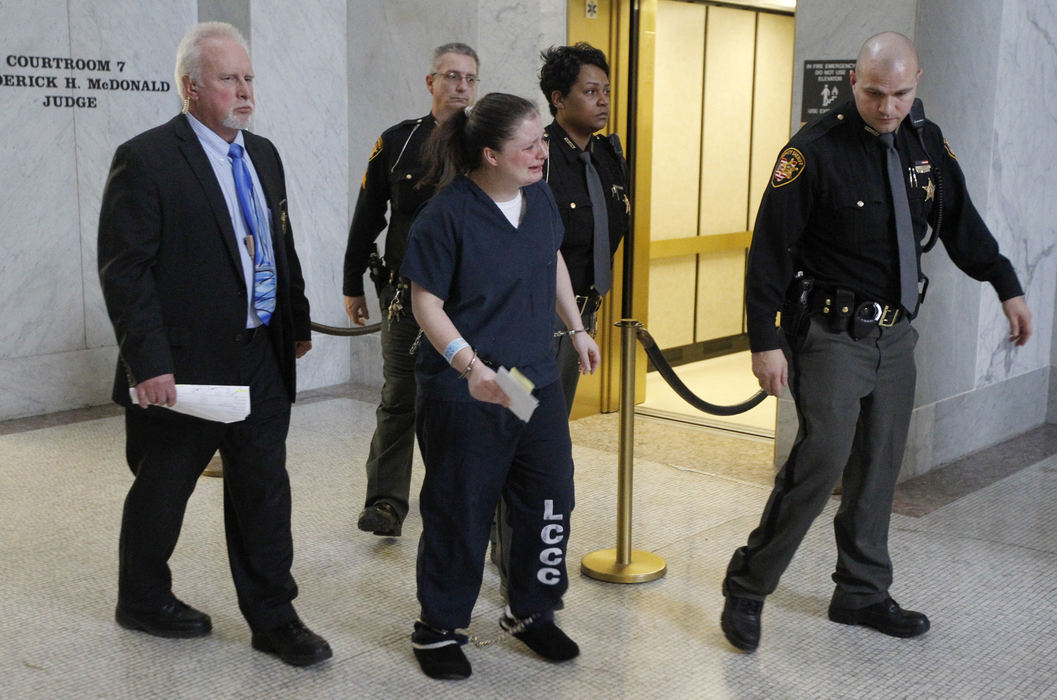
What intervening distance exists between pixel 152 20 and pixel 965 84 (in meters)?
4.43

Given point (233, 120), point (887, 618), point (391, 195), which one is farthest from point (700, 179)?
point (233, 120)

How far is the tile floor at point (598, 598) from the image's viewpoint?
3.29m

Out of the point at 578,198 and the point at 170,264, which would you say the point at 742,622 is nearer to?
the point at 578,198

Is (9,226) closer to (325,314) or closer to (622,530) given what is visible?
(325,314)

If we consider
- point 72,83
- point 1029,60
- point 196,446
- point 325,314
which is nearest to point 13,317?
point 72,83

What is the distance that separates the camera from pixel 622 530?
13.5ft

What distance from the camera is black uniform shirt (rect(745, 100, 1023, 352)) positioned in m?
3.34

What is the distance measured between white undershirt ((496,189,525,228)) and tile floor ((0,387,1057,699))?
1.29 meters

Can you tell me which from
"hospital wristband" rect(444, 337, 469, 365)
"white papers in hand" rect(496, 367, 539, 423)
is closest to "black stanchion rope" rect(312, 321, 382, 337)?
"hospital wristband" rect(444, 337, 469, 365)

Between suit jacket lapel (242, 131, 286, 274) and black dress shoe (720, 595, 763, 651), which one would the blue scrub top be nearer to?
suit jacket lapel (242, 131, 286, 274)

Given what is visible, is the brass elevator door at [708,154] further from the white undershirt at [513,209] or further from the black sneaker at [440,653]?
the black sneaker at [440,653]

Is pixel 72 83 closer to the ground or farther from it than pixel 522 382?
farther from it

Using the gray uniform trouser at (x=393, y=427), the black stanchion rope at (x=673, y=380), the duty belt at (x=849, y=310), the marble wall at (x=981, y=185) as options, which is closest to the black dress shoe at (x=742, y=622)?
the black stanchion rope at (x=673, y=380)

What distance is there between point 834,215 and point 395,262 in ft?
5.51
